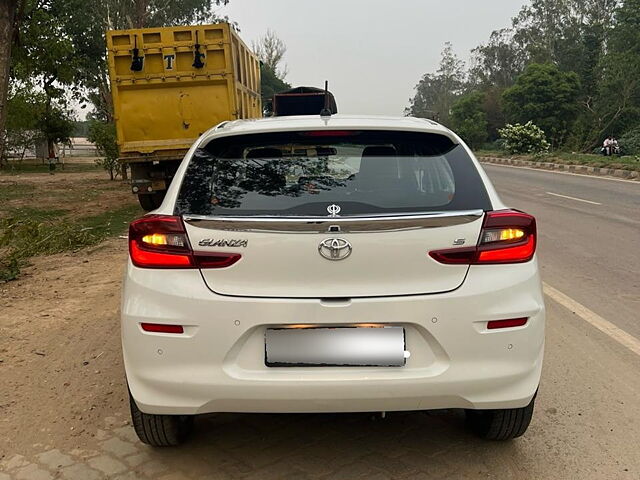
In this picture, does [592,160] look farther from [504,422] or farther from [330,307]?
[330,307]

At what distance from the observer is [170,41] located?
10867 millimetres

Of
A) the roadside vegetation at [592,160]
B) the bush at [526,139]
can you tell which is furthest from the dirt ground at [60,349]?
the bush at [526,139]

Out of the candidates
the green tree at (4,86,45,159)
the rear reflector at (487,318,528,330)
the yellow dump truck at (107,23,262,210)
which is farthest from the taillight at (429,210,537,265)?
the green tree at (4,86,45,159)

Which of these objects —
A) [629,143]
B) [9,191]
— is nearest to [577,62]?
[629,143]

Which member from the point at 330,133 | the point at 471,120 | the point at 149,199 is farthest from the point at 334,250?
the point at 471,120

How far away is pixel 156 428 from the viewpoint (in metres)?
2.82

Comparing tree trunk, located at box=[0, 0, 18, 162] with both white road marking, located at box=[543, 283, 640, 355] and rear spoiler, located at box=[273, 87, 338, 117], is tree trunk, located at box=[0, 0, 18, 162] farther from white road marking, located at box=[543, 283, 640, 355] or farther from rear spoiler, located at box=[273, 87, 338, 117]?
rear spoiler, located at box=[273, 87, 338, 117]

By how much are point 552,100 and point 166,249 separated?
41793 mm

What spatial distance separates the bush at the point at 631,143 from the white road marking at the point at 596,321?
2732 cm

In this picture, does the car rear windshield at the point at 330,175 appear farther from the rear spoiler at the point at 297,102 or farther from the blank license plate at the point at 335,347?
the rear spoiler at the point at 297,102

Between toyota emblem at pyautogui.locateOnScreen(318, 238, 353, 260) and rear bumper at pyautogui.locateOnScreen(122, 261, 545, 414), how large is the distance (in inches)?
7.4

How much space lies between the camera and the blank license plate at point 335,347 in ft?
8.01

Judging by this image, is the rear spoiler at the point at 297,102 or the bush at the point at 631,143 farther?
the bush at the point at 631,143

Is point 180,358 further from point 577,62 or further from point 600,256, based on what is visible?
point 577,62
